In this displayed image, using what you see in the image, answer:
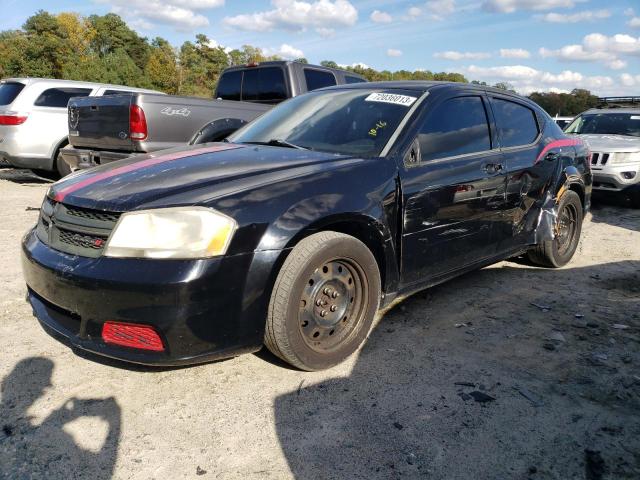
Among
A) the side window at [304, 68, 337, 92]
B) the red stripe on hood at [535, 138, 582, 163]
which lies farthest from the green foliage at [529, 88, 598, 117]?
the red stripe on hood at [535, 138, 582, 163]

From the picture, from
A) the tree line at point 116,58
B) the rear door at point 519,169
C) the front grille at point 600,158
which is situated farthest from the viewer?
the tree line at point 116,58

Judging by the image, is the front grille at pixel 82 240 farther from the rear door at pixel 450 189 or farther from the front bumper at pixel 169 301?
the rear door at pixel 450 189

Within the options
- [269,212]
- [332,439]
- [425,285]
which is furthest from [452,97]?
[332,439]

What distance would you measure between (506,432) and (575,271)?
→ 3080 millimetres

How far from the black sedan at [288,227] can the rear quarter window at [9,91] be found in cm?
634

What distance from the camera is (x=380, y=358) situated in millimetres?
3049

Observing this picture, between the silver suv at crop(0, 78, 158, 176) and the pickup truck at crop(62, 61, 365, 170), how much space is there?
203cm

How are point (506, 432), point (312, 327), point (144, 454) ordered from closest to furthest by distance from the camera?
point (144, 454) < point (506, 432) < point (312, 327)

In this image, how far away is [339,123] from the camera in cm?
355

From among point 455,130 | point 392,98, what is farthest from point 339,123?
point 455,130

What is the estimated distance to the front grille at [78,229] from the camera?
246 centimetres

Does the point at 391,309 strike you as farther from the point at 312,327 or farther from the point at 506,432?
the point at 506,432

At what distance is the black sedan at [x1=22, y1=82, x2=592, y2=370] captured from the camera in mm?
2354

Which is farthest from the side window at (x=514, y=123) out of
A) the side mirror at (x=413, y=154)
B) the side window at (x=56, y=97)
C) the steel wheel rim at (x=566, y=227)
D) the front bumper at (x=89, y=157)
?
the side window at (x=56, y=97)
